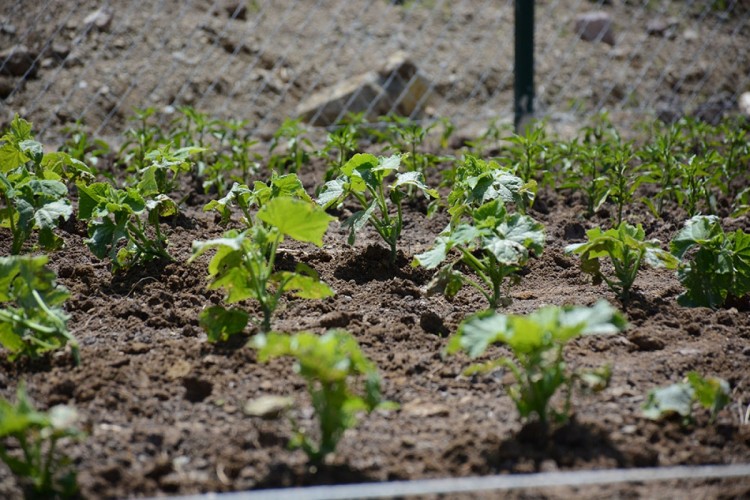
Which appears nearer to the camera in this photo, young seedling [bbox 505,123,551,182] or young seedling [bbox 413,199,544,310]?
young seedling [bbox 413,199,544,310]

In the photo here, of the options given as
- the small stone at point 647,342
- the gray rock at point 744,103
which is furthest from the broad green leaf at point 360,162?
the gray rock at point 744,103

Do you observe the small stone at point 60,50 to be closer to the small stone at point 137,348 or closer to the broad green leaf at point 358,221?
the broad green leaf at point 358,221

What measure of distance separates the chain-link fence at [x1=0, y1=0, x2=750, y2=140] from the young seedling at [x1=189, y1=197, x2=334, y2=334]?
8.21 feet

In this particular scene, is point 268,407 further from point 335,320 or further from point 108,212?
point 108,212

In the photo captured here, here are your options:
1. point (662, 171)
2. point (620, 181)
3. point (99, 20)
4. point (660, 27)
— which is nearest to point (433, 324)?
point (620, 181)

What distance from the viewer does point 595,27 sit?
6277mm

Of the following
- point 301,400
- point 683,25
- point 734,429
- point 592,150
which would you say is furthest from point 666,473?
point 683,25

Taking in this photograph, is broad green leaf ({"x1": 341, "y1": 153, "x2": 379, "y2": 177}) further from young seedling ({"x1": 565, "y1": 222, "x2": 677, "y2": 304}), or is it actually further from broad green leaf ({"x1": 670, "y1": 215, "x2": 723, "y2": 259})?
broad green leaf ({"x1": 670, "y1": 215, "x2": 723, "y2": 259})

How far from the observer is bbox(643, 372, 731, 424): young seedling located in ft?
6.85

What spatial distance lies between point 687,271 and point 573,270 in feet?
1.60

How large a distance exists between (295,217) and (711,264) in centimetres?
123

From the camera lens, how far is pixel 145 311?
2.73 m

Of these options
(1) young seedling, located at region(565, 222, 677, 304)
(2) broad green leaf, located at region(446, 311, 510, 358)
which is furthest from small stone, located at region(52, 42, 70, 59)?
(2) broad green leaf, located at region(446, 311, 510, 358)

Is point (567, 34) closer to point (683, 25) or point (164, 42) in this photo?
point (683, 25)
